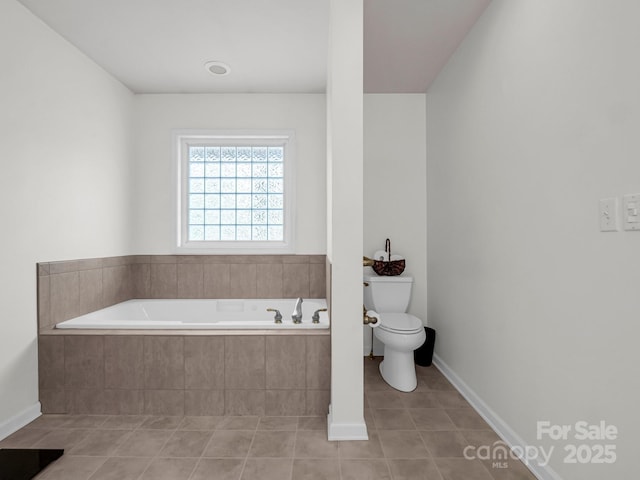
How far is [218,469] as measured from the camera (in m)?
1.62

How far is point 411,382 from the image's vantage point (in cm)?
246

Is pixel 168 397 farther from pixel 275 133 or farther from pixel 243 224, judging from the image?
pixel 275 133

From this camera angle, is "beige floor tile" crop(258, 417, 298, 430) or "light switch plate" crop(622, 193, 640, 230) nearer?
"light switch plate" crop(622, 193, 640, 230)

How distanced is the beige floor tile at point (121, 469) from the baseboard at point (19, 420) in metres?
0.71

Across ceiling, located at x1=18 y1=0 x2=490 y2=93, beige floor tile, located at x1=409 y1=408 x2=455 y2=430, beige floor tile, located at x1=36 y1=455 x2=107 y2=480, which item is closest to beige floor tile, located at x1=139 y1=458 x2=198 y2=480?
beige floor tile, located at x1=36 y1=455 x2=107 y2=480

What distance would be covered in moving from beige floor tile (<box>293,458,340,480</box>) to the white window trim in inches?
70.8

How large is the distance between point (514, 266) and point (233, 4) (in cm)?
217

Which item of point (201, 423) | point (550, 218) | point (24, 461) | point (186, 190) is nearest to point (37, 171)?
point (186, 190)

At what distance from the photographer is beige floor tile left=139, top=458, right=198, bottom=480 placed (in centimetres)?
157

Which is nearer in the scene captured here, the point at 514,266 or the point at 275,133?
the point at 514,266

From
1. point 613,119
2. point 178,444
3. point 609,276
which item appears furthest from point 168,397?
point 613,119

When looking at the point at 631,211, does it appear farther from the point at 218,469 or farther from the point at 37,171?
the point at 37,171

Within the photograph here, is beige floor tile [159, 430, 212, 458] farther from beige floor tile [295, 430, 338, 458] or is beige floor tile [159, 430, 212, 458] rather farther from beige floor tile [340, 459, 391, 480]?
beige floor tile [340, 459, 391, 480]

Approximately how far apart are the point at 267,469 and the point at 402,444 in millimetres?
707
